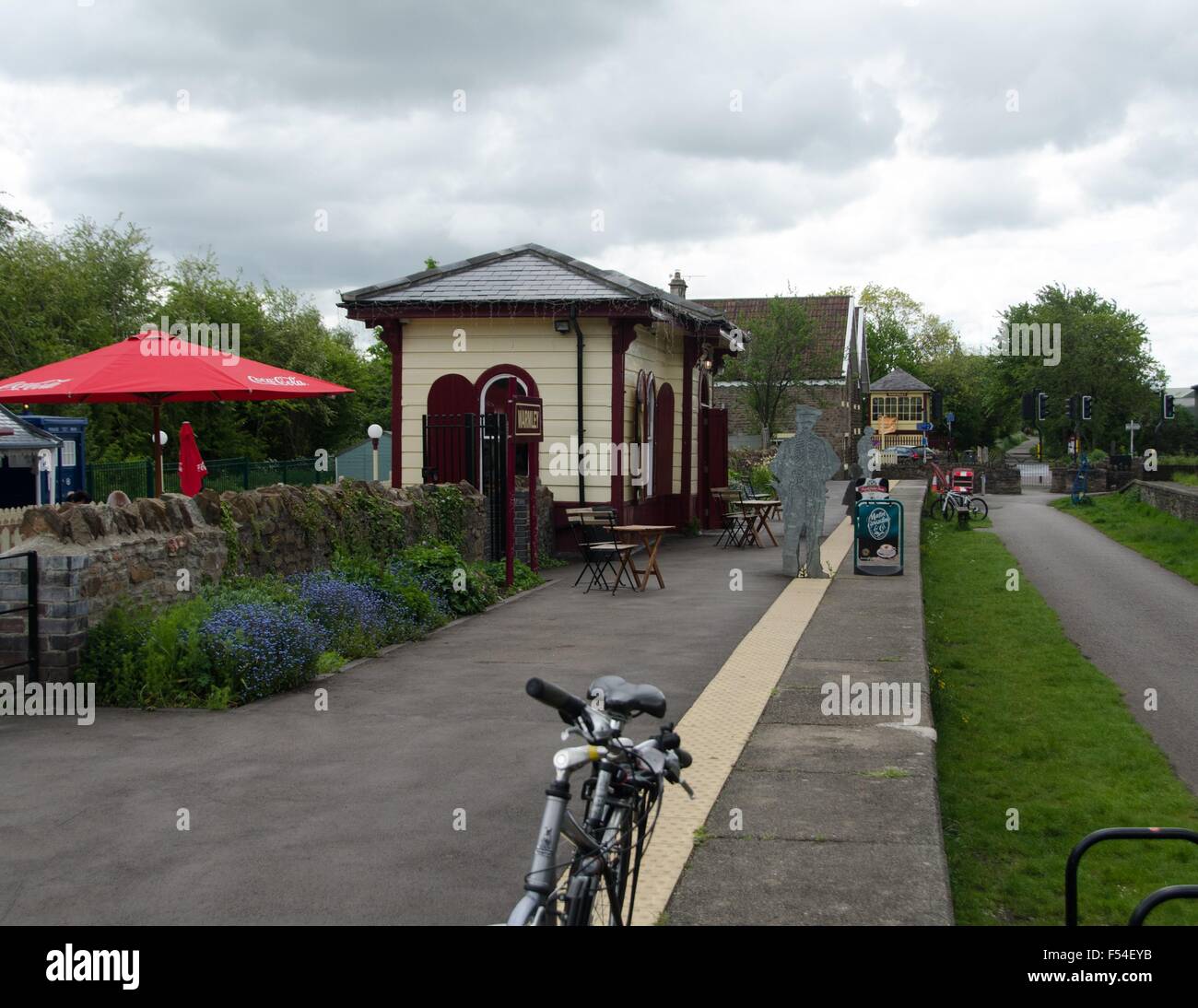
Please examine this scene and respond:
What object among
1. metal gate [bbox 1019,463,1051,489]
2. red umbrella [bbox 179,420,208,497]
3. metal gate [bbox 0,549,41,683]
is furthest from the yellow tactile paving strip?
metal gate [bbox 1019,463,1051,489]

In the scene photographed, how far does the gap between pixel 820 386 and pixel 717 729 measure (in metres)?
47.7

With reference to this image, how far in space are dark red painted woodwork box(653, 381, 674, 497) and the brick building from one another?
2591 cm

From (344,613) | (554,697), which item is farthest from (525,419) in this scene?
(554,697)

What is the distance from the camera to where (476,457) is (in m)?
18.0

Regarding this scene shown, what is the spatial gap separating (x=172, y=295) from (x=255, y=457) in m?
6.19

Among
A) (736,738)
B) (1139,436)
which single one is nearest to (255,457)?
(736,738)

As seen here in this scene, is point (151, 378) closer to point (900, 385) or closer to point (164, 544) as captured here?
point (164, 544)

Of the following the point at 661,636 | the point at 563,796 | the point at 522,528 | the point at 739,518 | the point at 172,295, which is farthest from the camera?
the point at 172,295

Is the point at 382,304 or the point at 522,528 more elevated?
the point at 382,304

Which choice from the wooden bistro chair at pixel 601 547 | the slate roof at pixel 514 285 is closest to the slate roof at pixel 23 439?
the slate roof at pixel 514 285

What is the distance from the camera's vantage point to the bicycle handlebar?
2908 mm

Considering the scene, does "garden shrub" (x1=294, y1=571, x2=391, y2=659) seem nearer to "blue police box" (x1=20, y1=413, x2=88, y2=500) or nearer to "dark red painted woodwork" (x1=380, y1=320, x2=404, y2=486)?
"dark red painted woodwork" (x1=380, y1=320, x2=404, y2=486)
